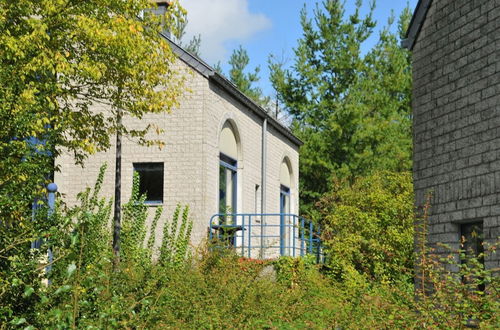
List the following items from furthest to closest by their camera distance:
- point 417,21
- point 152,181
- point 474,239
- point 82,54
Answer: point 152,181 → point 82,54 → point 417,21 → point 474,239

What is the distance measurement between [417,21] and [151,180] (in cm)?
897

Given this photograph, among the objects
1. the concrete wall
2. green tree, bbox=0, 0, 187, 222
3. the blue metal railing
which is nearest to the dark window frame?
the concrete wall

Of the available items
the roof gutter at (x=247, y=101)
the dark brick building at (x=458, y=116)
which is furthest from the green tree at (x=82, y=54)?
the dark brick building at (x=458, y=116)

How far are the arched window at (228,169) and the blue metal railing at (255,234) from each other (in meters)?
0.43

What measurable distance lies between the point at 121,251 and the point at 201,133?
401 cm

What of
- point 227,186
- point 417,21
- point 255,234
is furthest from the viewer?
point 255,234

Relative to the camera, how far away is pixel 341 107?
36.6 m

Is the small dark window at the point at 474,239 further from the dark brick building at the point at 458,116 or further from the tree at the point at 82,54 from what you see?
the tree at the point at 82,54

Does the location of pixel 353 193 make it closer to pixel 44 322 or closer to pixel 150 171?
pixel 150 171

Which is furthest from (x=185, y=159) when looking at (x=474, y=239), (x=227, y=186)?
(x=474, y=239)

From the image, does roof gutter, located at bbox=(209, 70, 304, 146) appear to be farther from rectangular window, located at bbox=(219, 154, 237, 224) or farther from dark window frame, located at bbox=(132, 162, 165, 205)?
dark window frame, located at bbox=(132, 162, 165, 205)

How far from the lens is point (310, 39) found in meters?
37.8

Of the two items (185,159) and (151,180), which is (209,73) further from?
(151,180)

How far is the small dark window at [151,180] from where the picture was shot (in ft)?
70.3
